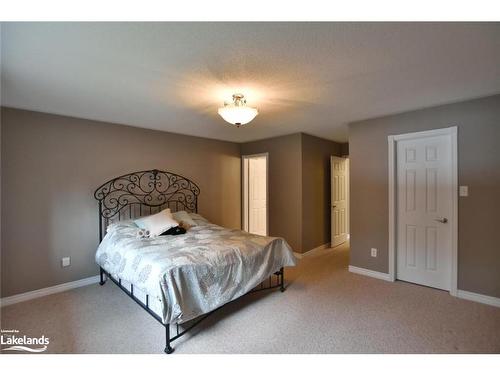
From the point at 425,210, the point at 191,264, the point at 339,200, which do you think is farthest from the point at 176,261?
the point at 339,200

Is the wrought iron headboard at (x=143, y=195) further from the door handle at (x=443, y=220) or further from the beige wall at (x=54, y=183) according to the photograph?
the door handle at (x=443, y=220)

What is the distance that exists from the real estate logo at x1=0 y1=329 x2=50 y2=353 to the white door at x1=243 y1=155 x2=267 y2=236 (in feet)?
12.0

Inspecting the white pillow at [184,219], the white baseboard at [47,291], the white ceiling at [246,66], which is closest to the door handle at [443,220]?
the white ceiling at [246,66]

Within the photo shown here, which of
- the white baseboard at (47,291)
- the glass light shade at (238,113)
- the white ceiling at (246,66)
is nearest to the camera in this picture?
the white ceiling at (246,66)

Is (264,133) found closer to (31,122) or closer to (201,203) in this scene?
(201,203)

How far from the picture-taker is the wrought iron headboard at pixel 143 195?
3.48 metres

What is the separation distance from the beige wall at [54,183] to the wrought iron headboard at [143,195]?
0.38 ft

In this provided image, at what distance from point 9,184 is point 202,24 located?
3048 millimetres

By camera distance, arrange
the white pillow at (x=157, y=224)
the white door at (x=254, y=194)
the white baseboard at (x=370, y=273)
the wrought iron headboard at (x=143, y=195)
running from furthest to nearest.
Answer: the white door at (x=254, y=194), the wrought iron headboard at (x=143, y=195), the white baseboard at (x=370, y=273), the white pillow at (x=157, y=224)

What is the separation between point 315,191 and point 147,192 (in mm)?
3089

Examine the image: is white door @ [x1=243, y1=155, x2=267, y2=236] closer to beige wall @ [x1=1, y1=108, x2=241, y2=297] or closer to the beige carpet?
beige wall @ [x1=1, y1=108, x2=241, y2=297]

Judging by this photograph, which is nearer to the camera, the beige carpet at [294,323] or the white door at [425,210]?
the beige carpet at [294,323]

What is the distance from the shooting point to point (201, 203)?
15.1ft

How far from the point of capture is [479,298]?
264 centimetres
